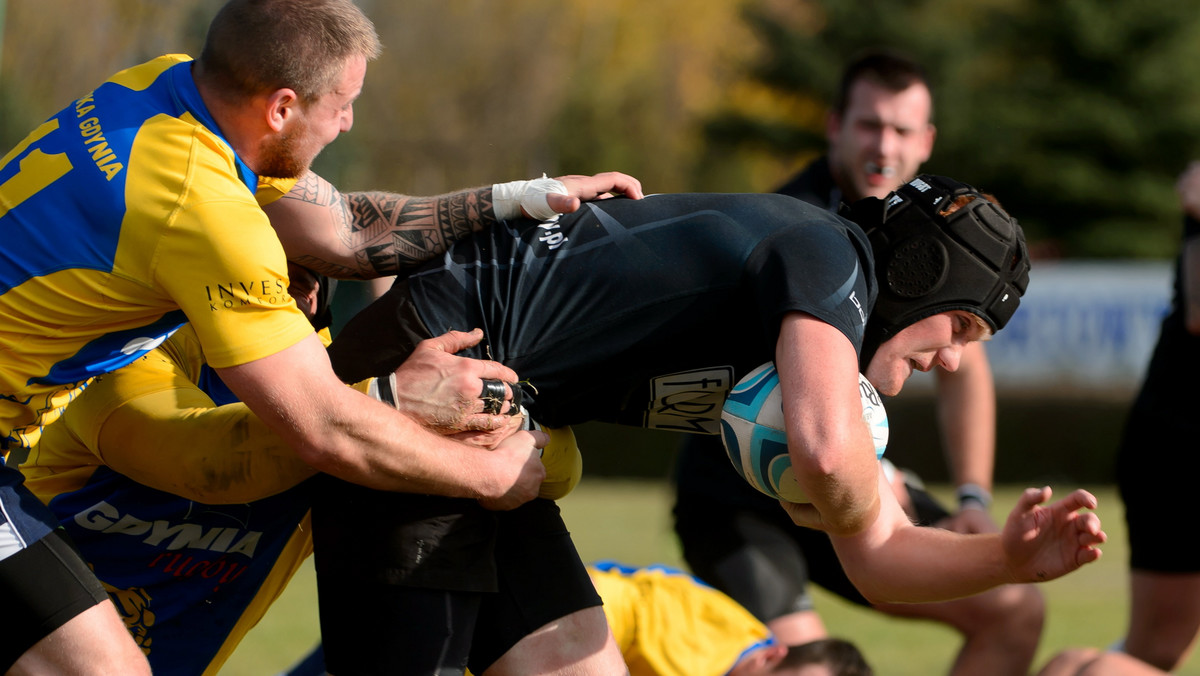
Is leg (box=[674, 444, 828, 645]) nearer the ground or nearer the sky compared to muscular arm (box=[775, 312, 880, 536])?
nearer the ground

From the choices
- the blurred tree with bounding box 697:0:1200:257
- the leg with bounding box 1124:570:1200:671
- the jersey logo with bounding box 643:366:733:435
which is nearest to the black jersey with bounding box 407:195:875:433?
the jersey logo with bounding box 643:366:733:435

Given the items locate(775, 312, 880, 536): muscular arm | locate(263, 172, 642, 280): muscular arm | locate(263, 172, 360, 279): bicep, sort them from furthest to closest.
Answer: locate(263, 172, 360, 279): bicep, locate(263, 172, 642, 280): muscular arm, locate(775, 312, 880, 536): muscular arm

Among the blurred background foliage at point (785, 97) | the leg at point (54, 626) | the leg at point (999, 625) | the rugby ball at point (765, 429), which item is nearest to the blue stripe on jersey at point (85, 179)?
the leg at point (54, 626)

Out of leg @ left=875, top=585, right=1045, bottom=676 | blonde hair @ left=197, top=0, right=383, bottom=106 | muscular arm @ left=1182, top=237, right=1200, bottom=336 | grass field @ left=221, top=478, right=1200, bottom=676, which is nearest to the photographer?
blonde hair @ left=197, top=0, right=383, bottom=106

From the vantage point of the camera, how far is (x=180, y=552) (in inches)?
155

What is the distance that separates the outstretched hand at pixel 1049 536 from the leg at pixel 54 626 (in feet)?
6.93

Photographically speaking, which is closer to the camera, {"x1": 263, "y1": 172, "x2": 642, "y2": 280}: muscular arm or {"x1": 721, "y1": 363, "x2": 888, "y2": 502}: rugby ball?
{"x1": 721, "y1": 363, "x2": 888, "y2": 502}: rugby ball

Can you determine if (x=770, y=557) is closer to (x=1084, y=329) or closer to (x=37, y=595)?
(x=37, y=595)

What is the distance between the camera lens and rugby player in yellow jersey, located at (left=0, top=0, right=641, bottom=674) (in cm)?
295

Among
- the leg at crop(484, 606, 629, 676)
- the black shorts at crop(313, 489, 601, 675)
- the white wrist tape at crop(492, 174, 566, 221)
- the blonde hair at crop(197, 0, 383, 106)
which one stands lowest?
the leg at crop(484, 606, 629, 676)

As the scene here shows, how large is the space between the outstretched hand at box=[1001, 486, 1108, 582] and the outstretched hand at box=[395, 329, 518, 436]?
4.17 feet

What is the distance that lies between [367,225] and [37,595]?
4.24 ft

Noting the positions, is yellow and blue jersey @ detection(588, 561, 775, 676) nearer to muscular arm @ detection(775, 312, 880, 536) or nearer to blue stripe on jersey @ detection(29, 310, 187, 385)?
muscular arm @ detection(775, 312, 880, 536)

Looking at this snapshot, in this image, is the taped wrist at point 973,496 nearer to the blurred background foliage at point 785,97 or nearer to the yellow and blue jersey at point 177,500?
the yellow and blue jersey at point 177,500
